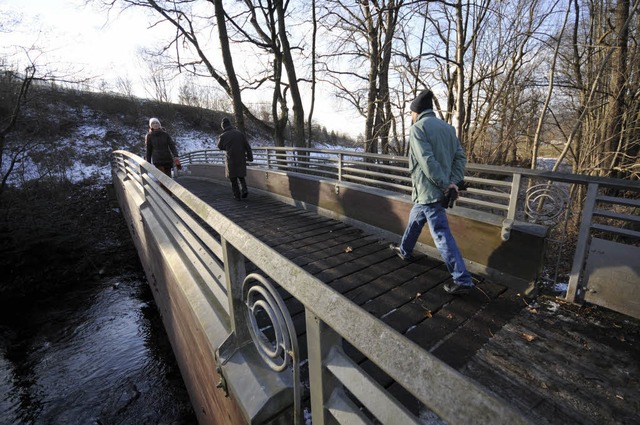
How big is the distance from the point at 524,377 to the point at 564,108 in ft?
45.4

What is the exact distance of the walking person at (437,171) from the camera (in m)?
3.39

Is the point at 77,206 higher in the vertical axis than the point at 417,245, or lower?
lower

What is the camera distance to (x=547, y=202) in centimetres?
393

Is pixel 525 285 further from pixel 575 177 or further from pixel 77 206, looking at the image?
pixel 77 206

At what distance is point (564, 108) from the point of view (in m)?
12.3

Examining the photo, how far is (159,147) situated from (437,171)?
6.71 m

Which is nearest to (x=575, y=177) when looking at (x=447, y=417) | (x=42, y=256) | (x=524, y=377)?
(x=524, y=377)

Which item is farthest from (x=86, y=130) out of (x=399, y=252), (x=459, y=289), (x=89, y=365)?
(x=459, y=289)

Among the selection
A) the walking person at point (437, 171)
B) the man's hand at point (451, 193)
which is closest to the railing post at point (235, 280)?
the walking person at point (437, 171)

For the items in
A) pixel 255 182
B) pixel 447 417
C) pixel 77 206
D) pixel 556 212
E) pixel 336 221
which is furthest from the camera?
pixel 77 206

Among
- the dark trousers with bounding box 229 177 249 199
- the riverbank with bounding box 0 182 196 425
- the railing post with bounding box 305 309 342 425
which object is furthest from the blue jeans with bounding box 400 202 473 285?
the dark trousers with bounding box 229 177 249 199

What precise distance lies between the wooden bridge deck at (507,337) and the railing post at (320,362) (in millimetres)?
1253

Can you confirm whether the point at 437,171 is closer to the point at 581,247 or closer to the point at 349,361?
the point at 581,247

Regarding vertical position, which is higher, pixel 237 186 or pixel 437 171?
pixel 437 171
